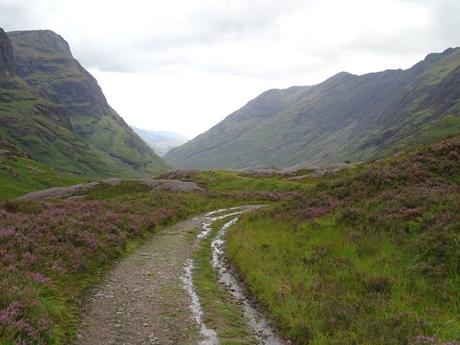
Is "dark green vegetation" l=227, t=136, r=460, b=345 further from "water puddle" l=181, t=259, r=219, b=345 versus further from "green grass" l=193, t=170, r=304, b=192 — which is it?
"green grass" l=193, t=170, r=304, b=192

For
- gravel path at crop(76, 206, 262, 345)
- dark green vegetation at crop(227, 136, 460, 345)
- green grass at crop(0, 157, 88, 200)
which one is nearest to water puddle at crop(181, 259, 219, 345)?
gravel path at crop(76, 206, 262, 345)

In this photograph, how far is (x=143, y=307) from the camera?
53.6ft

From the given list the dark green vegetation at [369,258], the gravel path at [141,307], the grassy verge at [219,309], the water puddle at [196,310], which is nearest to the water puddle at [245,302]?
the grassy verge at [219,309]

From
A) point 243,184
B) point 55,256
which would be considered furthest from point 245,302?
point 243,184

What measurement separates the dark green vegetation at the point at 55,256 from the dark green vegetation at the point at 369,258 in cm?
727

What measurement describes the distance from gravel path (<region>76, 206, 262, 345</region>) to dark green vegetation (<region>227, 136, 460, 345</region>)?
131 inches

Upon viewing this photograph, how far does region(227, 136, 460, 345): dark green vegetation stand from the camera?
1316 centimetres

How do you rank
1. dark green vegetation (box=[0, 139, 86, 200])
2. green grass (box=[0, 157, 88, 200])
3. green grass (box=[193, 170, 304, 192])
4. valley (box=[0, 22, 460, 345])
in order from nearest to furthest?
valley (box=[0, 22, 460, 345]) → green grass (box=[193, 170, 304, 192]) → green grass (box=[0, 157, 88, 200]) → dark green vegetation (box=[0, 139, 86, 200])

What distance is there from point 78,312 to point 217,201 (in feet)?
145

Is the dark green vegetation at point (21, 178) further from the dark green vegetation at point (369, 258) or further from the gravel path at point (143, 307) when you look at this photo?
the dark green vegetation at point (369, 258)

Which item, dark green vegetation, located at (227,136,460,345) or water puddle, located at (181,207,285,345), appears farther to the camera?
water puddle, located at (181,207,285,345)

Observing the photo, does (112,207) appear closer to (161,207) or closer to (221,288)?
(161,207)

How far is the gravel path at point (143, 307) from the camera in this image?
13.6 metres

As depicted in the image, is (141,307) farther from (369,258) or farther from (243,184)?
(243,184)
